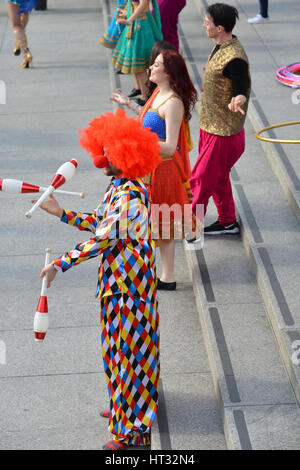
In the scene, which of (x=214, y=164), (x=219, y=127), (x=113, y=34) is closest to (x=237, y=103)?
(x=219, y=127)

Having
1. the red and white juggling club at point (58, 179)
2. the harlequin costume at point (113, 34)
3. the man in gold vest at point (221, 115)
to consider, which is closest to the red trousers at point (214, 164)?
the man in gold vest at point (221, 115)

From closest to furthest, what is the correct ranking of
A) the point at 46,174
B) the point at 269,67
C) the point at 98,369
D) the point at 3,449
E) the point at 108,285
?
1. the point at 108,285
2. the point at 3,449
3. the point at 98,369
4. the point at 46,174
5. the point at 269,67

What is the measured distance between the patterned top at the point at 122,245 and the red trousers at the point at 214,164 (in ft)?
6.17

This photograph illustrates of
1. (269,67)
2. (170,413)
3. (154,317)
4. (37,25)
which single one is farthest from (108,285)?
(37,25)

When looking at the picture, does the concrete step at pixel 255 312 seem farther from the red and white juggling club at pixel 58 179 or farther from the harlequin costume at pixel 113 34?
the harlequin costume at pixel 113 34

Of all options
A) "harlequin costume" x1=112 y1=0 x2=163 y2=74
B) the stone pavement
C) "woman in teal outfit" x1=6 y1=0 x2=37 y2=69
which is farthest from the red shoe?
"woman in teal outfit" x1=6 y1=0 x2=37 y2=69

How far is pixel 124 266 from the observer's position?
4.62 metres

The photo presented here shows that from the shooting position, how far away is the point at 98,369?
569cm

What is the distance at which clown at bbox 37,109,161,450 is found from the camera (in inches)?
176

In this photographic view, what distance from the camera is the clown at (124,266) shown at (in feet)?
14.7

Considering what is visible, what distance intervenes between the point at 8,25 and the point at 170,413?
1077 cm

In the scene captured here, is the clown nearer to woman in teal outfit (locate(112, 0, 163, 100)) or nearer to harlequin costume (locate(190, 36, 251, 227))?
harlequin costume (locate(190, 36, 251, 227))
